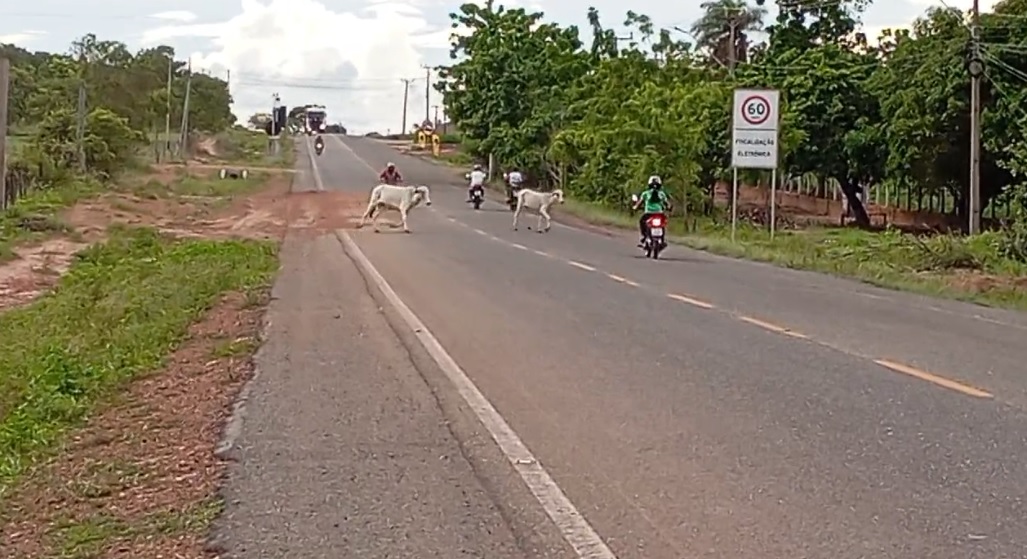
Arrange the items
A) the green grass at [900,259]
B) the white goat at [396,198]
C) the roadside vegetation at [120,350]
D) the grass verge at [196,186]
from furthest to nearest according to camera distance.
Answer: the grass verge at [196,186], the white goat at [396,198], the green grass at [900,259], the roadside vegetation at [120,350]

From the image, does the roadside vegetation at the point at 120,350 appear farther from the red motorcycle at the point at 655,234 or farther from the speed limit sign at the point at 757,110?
the speed limit sign at the point at 757,110

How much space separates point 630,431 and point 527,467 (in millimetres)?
1272

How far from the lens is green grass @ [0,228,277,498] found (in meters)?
11.0

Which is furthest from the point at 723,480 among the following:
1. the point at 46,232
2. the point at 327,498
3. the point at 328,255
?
the point at 46,232

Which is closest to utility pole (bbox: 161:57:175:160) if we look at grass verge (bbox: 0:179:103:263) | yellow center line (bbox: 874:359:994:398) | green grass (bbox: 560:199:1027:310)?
grass verge (bbox: 0:179:103:263)

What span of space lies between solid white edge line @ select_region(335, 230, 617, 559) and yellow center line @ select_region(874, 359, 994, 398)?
11.2 feet

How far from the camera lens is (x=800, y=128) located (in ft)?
187

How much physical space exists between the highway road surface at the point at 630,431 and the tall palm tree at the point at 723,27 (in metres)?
63.2

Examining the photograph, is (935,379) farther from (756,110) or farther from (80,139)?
(80,139)

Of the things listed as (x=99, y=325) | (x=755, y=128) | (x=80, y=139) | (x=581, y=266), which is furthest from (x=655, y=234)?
(x=80, y=139)

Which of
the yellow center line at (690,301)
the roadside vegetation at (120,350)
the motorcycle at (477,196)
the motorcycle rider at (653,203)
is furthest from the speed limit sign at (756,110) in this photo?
the motorcycle at (477,196)

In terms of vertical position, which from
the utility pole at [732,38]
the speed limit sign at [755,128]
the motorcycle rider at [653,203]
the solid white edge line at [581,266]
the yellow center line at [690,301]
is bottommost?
the yellow center line at [690,301]

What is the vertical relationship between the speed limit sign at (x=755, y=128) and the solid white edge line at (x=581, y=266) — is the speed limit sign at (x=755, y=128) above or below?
above

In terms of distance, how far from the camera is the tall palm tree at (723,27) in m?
80.1
